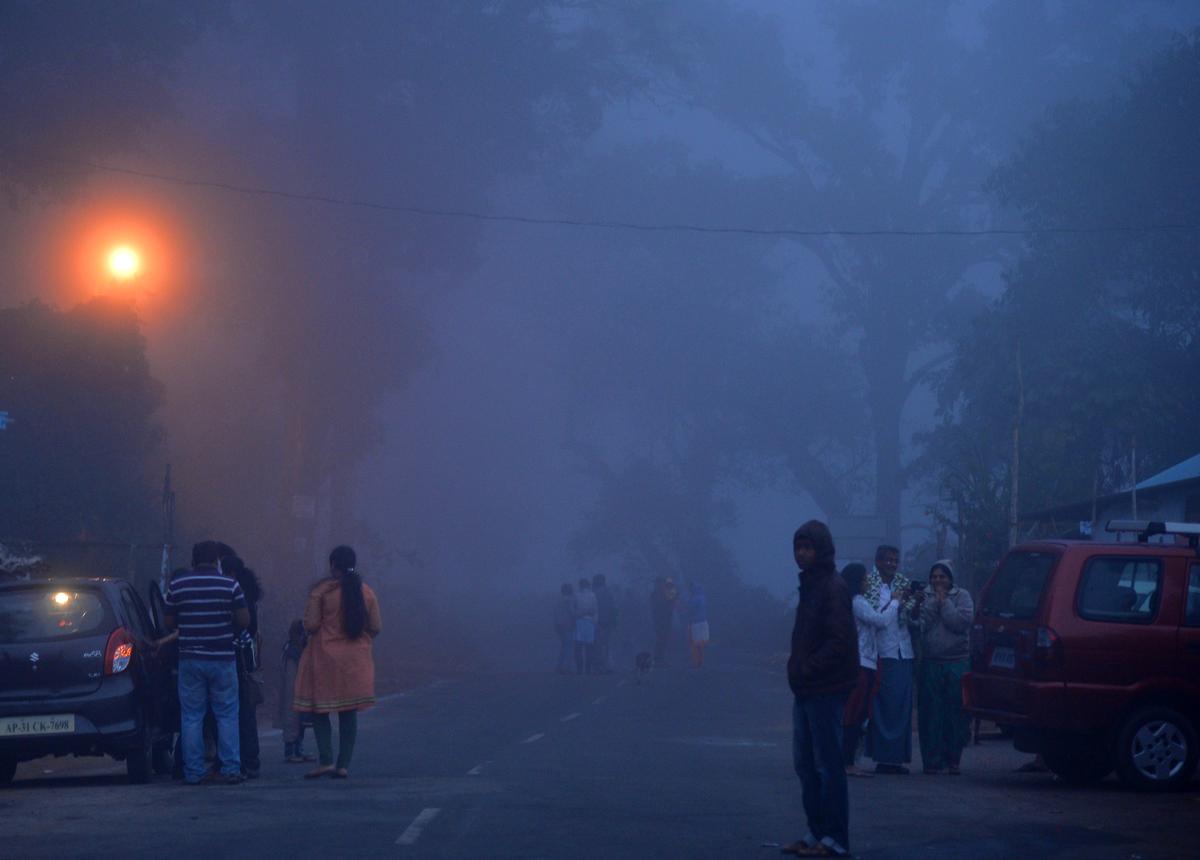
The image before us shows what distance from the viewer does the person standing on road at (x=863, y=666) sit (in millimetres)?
13695

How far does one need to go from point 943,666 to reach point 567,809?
15.1 ft

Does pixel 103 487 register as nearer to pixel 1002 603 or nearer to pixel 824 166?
pixel 1002 603

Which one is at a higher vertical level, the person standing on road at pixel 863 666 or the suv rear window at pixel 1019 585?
the suv rear window at pixel 1019 585

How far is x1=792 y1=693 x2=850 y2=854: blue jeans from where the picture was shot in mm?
8898

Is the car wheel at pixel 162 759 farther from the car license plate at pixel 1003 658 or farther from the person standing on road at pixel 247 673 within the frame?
the car license plate at pixel 1003 658

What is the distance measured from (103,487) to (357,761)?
16325mm

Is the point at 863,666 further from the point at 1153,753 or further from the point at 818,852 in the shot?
the point at 818,852

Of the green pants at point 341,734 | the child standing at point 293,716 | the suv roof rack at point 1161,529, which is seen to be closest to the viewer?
the green pants at point 341,734

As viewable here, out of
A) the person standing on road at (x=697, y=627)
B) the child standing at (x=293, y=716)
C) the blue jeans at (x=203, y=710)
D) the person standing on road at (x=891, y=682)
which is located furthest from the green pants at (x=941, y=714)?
the person standing on road at (x=697, y=627)

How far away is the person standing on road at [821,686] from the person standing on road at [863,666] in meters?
4.53

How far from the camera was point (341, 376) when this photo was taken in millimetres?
40156

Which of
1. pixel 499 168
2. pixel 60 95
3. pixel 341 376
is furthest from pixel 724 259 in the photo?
pixel 60 95

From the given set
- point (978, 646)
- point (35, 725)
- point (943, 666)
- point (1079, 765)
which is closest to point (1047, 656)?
point (978, 646)

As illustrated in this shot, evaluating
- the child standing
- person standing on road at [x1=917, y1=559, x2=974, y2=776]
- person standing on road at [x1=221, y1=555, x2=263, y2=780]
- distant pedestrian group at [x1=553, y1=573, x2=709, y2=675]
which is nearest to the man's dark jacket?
person standing on road at [x1=917, y1=559, x2=974, y2=776]
